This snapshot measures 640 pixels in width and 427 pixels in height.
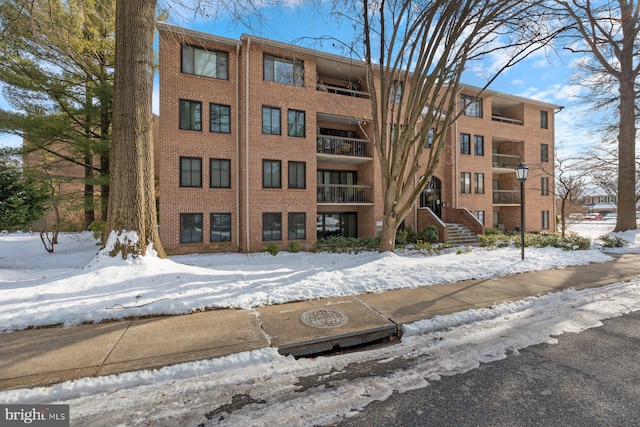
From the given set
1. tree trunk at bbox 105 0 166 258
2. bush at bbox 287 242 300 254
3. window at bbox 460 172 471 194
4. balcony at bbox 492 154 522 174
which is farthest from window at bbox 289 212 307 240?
balcony at bbox 492 154 522 174

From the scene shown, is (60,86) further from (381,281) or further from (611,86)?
(611,86)

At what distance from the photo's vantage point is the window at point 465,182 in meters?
19.3

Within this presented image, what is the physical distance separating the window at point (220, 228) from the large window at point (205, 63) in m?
6.52

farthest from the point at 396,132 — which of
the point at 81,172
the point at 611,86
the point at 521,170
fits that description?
the point at 81,172

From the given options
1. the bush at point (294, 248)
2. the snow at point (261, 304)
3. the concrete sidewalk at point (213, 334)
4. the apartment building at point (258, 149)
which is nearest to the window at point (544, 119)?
the apartment building at point (258, 149)

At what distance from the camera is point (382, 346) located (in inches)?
155

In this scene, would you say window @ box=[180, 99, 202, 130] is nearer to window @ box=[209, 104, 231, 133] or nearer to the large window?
window @ box=[209, 104, 231, 133]

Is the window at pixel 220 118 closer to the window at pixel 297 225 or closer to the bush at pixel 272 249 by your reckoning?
the window at pixel 297 225

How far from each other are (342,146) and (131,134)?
36.2 feet

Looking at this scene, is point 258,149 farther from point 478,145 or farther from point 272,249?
point 478,145

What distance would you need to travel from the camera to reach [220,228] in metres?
13.1

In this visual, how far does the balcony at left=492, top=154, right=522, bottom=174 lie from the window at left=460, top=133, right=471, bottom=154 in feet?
11.4

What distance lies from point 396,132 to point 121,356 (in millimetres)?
8937

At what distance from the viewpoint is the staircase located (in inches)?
630
